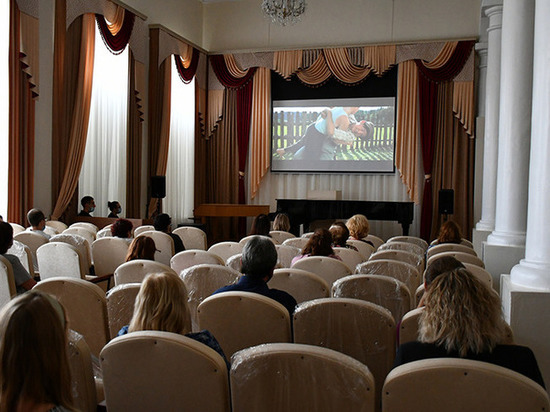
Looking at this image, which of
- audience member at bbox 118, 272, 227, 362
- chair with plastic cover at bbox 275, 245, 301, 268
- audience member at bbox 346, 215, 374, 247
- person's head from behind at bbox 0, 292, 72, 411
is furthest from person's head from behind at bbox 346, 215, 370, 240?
person's head from behind at bbox 0, 292, 72, 411

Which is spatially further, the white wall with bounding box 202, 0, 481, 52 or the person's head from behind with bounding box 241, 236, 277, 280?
the white wall with bounding box 202, 0, 481, 52

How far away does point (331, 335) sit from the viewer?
7.78 ft

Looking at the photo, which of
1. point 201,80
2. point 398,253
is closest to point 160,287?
point 398,253

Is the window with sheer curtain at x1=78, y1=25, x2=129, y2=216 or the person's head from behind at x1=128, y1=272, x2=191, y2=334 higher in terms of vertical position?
the window with sheer curtain at x1=78, y1=25, x2=129, y2=216

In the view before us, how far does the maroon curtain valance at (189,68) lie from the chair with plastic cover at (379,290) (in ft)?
31.5

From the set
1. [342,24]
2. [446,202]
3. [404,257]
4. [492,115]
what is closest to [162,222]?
[404,257]

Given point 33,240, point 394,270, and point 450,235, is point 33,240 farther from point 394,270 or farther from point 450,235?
point 450,235

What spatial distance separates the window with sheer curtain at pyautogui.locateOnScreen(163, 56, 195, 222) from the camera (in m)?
11.7

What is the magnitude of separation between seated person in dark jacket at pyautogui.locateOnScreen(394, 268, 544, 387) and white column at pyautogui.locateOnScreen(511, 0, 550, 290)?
4.72 feet

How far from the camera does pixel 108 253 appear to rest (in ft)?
16.4

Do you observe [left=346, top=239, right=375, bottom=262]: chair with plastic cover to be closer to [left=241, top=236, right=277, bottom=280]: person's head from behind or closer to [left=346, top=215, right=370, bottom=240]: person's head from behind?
Result: [left=346, top=215, right=370, bottom=240]: person's head from behind

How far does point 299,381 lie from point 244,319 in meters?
0.84

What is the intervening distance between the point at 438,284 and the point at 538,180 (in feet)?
5.39

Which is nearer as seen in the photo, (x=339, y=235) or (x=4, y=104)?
(x=339, y=235)
